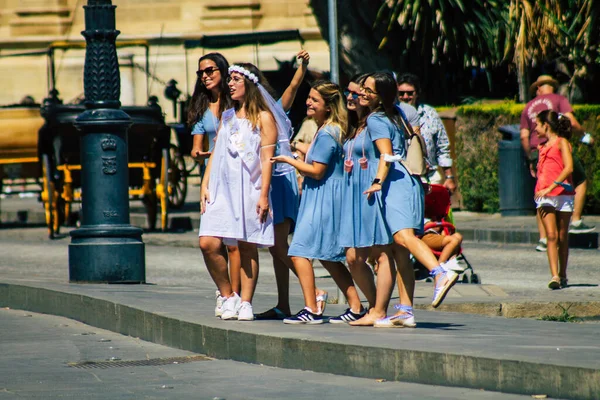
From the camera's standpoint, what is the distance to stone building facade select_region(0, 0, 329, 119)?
33.7 m

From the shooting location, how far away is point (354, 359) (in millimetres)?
7344

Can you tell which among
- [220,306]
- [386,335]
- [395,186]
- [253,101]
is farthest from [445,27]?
[386,335]

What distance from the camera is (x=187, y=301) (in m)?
10.1

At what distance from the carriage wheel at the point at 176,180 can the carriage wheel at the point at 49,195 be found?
305 cm

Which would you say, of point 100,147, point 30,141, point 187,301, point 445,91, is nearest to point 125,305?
point 187,301

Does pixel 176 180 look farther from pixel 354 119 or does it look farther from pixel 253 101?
pixel 354 119

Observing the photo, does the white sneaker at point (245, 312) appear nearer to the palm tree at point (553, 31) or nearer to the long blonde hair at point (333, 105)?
the long blonde hair at point (333, 105)

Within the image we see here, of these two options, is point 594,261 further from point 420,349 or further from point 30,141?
point 30,141

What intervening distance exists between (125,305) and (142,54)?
79.8 feet

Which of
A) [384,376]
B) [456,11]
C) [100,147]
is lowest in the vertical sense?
[384,376]

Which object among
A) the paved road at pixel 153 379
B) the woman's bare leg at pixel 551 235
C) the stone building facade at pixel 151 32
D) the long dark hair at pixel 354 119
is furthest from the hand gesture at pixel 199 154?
the stone building facade at pixel 151 32

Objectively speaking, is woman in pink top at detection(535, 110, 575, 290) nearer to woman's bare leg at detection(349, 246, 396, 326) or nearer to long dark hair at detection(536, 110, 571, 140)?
long dark hair at detection(536, 110, 571, 140)

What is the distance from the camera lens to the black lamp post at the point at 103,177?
11469 millimetres

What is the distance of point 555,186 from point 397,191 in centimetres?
375
